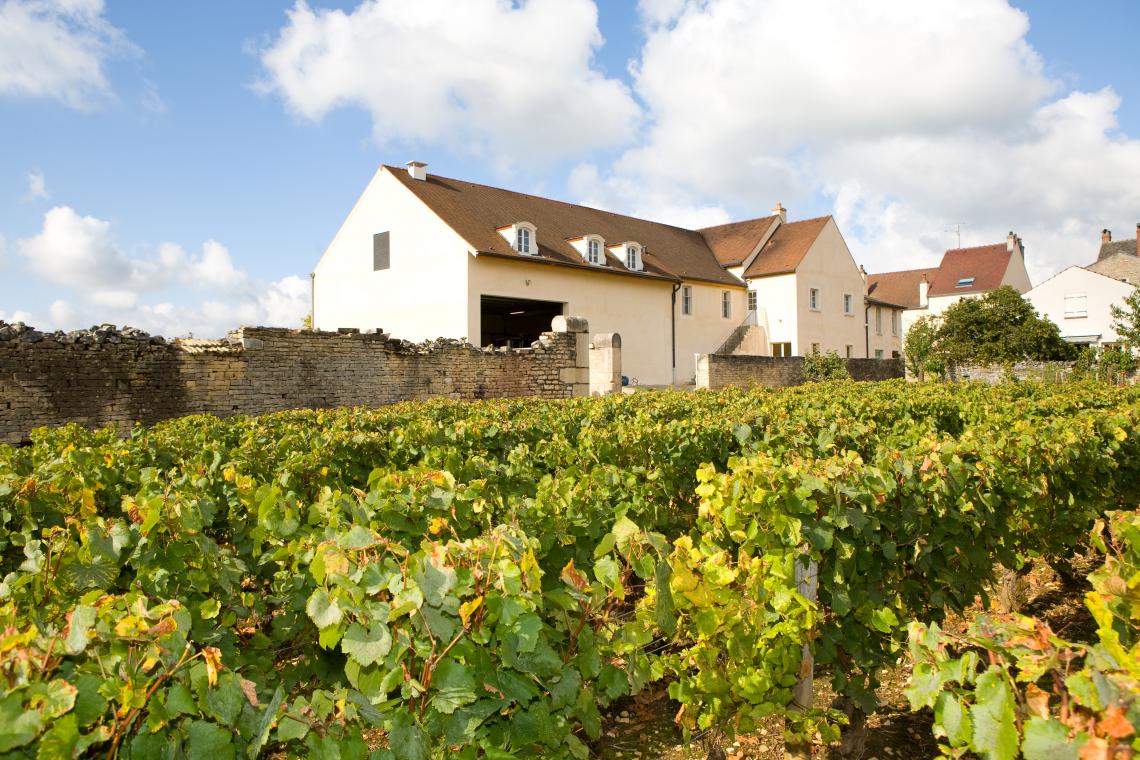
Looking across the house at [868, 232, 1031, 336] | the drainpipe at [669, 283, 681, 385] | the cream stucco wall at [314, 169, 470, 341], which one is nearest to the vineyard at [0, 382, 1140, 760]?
the cream stucco wall at [314, 169, 470, 341]

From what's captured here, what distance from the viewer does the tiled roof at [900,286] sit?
2167 inches

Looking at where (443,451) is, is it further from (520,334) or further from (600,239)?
(520,334)

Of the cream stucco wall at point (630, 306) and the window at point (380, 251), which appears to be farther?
the window at point (380, 251)

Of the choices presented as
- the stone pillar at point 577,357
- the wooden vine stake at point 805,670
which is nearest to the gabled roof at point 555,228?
the stone pillar at point 577,357

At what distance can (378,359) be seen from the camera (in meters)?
17.7

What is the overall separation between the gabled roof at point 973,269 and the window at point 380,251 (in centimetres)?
4318

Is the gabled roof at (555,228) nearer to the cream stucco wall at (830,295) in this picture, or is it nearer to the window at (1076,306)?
the cream stucco wall at (830,295)

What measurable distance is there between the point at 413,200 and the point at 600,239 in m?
7.28

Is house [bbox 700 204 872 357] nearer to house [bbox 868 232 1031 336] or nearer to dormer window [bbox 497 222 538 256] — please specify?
dormer window [bbox 497 222 538 256]

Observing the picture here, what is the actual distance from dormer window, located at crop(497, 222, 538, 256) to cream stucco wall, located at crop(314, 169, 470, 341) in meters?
2.14

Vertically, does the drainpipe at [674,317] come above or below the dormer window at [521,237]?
below

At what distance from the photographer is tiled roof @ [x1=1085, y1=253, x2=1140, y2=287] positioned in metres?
45.4

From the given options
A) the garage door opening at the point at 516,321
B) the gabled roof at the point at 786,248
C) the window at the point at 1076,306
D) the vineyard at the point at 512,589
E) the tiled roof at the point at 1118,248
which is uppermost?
the tiled roof at the point at 1118,248

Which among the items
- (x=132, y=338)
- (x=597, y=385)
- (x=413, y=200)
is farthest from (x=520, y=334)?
(x=132, y=338)
